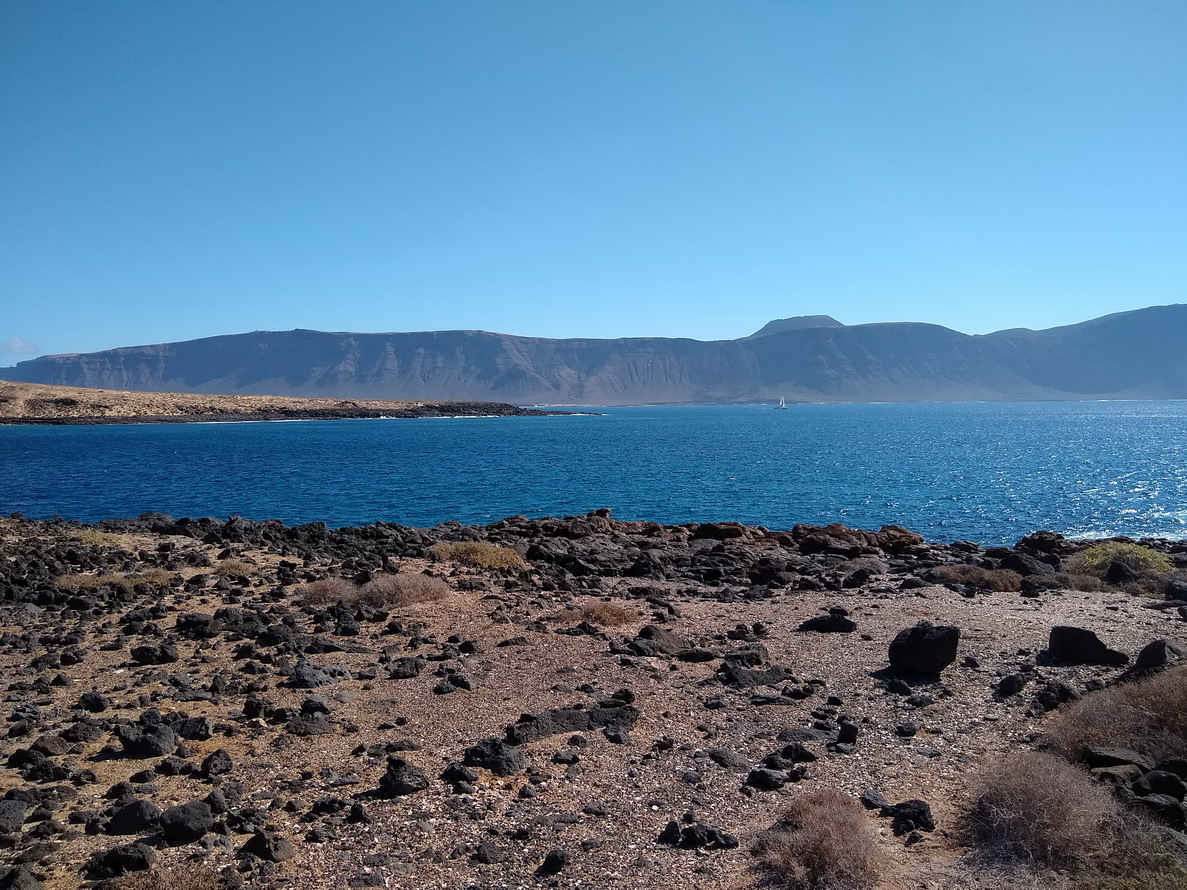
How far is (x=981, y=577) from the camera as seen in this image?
20.2 meters

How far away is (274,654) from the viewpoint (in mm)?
12711

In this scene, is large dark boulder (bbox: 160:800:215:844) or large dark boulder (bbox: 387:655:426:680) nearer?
large dark boulder (bbox: 160:800:215:844)

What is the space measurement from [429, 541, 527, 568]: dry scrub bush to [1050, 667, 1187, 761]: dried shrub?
45.9 ft

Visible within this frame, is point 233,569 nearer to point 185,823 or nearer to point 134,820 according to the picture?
point 134,820

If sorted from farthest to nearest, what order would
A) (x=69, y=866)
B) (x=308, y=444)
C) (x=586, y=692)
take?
(x=308, y=444) < (x=586, y=692) < (x=69, y=866)

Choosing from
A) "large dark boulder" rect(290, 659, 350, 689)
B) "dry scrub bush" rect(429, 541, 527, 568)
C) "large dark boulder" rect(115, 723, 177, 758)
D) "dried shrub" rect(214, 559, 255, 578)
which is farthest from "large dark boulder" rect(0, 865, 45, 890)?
"dry scrub bush" rect(429, 541, 527, 568)

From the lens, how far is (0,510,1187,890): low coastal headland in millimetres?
6711

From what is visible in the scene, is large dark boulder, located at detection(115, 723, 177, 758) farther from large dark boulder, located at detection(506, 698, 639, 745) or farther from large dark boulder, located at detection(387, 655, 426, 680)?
large dark boulder, located at detection(506, 698, 639, 745)

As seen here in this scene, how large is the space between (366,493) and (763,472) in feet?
89.1

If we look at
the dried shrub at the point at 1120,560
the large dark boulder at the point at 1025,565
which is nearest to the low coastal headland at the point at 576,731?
the dried shrub at the point at 1120,560

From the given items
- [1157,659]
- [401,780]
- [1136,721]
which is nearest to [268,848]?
[401,780]

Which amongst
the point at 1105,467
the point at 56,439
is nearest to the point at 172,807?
the point at 1105,467

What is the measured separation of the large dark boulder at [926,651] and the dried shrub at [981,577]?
8711 millimetres

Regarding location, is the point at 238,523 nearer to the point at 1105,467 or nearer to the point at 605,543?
the point at 605,543
